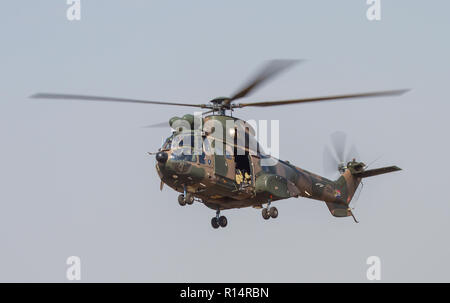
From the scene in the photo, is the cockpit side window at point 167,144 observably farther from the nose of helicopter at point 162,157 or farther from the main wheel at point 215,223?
the main wheel at point 215,223

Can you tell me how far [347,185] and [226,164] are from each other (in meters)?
9.27

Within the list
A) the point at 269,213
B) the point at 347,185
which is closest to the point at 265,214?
the point at 269,213

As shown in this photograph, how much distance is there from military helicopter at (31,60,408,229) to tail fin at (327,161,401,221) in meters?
1.61

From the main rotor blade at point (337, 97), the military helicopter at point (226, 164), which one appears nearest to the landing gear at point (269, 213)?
the military helicopter at point (226, 164)

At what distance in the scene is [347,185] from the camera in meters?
39.0

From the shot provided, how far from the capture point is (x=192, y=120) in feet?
104

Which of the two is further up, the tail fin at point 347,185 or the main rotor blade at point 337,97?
the main rotor blade at point 337,97

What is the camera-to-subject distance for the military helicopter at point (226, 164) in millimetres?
30278

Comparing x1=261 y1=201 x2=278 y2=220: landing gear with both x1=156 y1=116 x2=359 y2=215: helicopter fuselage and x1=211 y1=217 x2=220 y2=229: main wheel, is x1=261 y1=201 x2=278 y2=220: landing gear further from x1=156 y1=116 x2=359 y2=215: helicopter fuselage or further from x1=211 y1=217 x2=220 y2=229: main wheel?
x1=211 y1=217 x2=220 y2=229: main wheel

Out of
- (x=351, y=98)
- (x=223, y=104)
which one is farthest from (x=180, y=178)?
(x=351, y=98)

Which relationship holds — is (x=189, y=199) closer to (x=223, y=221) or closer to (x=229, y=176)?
(x=229, y=176)

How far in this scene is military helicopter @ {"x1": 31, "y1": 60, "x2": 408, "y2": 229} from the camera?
99.3 feet

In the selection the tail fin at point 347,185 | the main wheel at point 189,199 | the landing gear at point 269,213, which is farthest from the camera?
the tail fin at point 347,185

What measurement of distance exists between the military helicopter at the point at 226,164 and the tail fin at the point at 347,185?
161 cm
